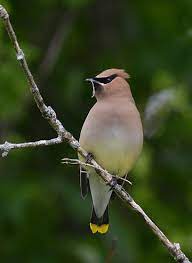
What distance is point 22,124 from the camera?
7508 mm

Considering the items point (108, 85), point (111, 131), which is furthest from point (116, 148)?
point (108, 85)

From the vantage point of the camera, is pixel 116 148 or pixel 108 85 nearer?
pixel 116 148

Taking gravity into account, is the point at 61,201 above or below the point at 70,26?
below

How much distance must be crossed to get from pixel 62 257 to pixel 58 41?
1.79 metres

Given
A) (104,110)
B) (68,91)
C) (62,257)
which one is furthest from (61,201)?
(104,110)

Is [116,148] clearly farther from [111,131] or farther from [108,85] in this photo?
[108,85]

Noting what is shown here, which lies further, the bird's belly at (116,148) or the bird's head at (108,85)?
the bird's head at (108,85)

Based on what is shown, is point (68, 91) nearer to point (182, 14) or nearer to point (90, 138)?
point (182, 14)

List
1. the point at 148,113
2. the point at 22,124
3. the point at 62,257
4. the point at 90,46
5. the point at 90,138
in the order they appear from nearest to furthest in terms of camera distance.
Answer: the point at 90,138 < the point at 148,113 < the point at 62,257 < the point at 22,124 < the point at 90,46

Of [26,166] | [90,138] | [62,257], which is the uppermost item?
[90,138]

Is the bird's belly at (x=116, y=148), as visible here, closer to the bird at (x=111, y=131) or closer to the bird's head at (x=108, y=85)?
the bird at (x=111, y=131)

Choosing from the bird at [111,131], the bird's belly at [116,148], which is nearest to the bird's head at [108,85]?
the bird at [111,131]

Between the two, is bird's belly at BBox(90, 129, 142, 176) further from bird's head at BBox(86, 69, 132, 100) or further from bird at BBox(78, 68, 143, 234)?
bird's head at BBox(86, 69, 132, 100)

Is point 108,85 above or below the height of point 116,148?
above
